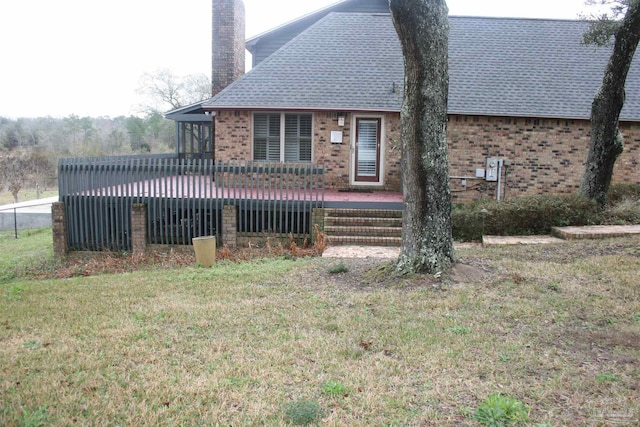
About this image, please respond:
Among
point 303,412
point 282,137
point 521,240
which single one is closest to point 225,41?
point 282,137

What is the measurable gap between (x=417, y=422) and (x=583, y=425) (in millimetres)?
1061

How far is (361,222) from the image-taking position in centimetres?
1175

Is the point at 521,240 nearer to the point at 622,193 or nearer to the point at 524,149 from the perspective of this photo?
the point at 524,149

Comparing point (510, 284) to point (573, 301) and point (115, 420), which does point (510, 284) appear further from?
point (115, 420)

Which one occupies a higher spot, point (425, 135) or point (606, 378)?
point (425, 135)

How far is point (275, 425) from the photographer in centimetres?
352

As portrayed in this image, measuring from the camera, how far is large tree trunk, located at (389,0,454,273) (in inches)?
273

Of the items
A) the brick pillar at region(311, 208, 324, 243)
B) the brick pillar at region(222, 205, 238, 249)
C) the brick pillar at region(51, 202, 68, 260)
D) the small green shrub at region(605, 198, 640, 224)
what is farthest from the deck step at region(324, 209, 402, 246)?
the brick pillar at region(51, 202, 68, 260)

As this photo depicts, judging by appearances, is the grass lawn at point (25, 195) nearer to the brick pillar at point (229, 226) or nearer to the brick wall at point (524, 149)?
the brick pillar at point (229, 226)


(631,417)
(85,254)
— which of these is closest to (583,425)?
(631,417)

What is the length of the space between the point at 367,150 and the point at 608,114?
6.16 metres

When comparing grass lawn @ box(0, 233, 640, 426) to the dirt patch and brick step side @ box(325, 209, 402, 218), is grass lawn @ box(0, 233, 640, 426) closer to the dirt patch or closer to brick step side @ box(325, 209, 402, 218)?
the dirt patch

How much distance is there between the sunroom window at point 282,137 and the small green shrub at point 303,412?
12.2 meters

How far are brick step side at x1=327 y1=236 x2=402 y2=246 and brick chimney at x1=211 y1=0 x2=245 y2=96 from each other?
9137 millimetres
